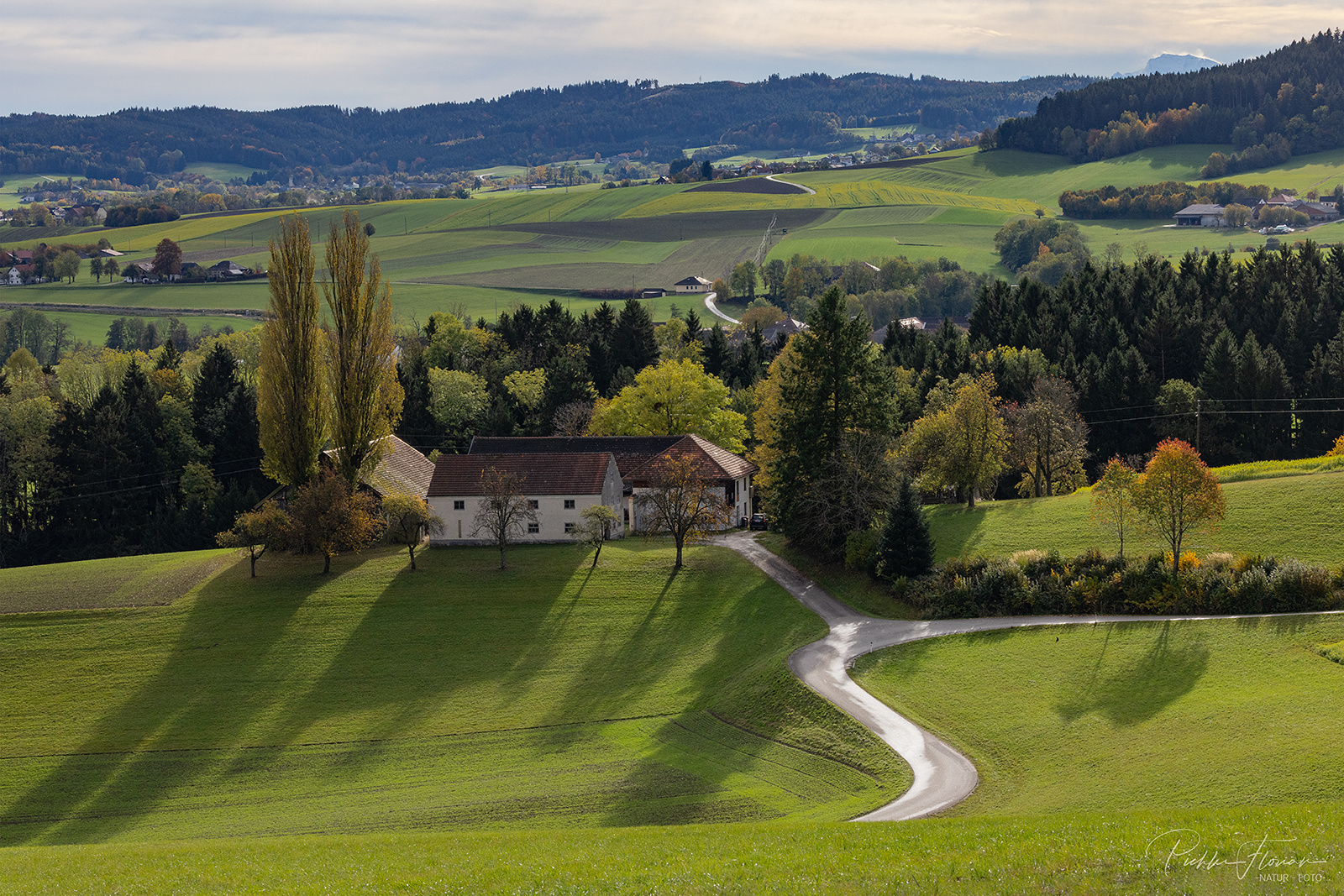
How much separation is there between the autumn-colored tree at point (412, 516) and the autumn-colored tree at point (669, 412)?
2305 cm

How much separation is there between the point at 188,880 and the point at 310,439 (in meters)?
45.5

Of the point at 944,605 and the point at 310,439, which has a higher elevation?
the point at 310,439

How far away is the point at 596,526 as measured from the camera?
2675 inches

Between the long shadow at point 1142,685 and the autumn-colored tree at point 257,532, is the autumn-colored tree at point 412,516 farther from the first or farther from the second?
the long shadow at point 1142,685

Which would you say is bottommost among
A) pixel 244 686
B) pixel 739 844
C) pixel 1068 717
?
pixel 244 686

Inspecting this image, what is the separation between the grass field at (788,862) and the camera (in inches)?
895

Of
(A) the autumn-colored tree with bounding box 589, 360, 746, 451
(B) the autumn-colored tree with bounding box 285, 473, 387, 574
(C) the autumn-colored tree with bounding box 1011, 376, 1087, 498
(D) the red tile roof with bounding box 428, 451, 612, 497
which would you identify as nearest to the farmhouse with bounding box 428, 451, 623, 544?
(D) the red tile roof with bounding box 428, 451, 612, 497

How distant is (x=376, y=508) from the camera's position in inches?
2943

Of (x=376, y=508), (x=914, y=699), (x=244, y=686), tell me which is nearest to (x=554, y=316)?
(x=376, y=508)

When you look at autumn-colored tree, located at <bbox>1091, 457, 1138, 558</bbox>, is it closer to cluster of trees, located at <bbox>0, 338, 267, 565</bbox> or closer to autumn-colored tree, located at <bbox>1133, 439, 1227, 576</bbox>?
autumn-colored tree, located at <bbox>1133, 439, 1227, 576</bbox>

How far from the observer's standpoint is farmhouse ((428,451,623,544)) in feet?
240

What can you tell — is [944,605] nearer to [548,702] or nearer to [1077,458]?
[548,702]

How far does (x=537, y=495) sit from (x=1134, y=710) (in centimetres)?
4232

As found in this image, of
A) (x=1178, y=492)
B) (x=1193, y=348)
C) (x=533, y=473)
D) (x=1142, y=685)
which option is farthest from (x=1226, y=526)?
(x=1193, y=348)
